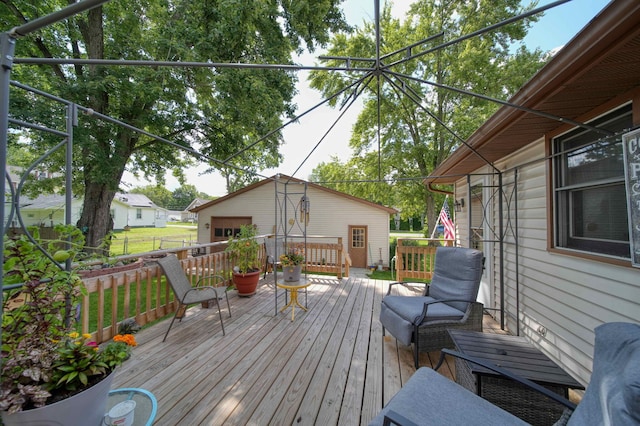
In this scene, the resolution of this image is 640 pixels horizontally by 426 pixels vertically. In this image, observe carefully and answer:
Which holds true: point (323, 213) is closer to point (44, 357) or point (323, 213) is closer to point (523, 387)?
point (523, 387)

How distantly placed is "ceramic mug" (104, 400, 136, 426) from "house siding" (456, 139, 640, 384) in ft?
10.1

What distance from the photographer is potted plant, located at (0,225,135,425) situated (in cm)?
94

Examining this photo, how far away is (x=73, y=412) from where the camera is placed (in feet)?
3.28

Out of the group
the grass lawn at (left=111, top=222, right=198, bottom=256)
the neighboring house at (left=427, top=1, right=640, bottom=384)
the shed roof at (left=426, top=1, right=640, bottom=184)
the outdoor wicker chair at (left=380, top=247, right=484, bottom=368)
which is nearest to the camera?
the shed roof at (left=426, top=1, right=640, bottom=184)

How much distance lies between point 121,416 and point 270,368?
5.29 feet

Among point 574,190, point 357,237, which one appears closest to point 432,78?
point 357,237

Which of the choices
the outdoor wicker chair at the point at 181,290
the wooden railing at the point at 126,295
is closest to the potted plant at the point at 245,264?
the wooden railing at the point at 126,295

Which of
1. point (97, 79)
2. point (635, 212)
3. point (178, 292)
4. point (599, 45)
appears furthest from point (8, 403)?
point (97, 79)

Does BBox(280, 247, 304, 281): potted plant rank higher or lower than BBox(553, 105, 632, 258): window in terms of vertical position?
lower

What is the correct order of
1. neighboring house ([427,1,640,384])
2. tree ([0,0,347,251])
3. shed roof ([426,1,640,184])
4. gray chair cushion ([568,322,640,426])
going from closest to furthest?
gray chair cushion ([568,322,640,426]) → shed roof ([426,1,640,184]) → neighboring house ([427,1,640,384]) → tree ([0,0,347,251])

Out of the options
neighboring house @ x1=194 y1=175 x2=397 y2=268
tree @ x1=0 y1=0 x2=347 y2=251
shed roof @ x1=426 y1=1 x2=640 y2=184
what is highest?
tree @ x1=0 y1=0 x2=347 y2=251

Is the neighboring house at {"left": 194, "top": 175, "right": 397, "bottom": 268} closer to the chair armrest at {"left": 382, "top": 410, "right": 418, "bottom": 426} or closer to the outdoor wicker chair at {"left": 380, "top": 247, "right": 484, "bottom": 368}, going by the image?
the outdoor wicker chair at {"left": 380, "top": 247, "right": 484, "bottom": 368}

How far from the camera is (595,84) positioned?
5.93 feet

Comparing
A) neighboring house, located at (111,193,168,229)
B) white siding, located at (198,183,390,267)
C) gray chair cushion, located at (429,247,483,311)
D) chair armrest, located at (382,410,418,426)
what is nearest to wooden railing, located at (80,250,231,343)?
chair armrest, located at (382,410,418,426)
